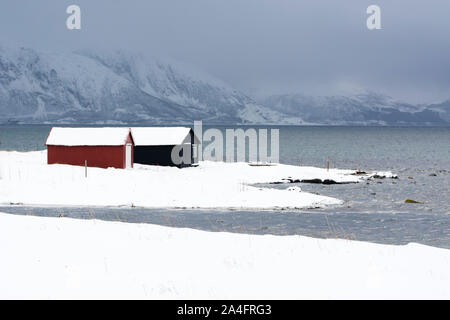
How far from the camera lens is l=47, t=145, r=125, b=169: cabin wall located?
55.1 m

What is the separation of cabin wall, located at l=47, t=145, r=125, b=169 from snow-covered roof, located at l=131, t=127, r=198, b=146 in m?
7.51

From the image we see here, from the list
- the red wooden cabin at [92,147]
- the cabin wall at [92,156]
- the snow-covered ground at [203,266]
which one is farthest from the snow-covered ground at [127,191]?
the snow-covered ground at [203,266]

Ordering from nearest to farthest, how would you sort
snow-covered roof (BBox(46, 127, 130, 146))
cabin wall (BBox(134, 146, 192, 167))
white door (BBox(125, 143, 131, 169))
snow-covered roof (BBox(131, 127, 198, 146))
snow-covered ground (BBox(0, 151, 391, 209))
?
snow-covered ground (BBox(0, 151, 391, 209)) < snow-covered roof (BBox(46, 127, 130, 146)) < white door (BBox(125, 143, 131, 169)) < cabin wall (BBox(134, 146, 192, 167)) < snow-covered roof (BBox(131, 127, 198, 146))

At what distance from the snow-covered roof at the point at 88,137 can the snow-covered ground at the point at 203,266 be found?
124 ft

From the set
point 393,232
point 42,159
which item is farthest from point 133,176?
point 393,232

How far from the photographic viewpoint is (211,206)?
35.6 metres

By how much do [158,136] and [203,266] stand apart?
167ft

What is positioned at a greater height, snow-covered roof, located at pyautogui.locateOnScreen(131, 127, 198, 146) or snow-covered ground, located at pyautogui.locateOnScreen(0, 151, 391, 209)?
snow-covered roof, located at pyautogui.locateOnScreen(131, 127, 198, 146)

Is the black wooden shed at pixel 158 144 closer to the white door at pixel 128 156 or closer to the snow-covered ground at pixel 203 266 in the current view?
the white door at pixel 128 156

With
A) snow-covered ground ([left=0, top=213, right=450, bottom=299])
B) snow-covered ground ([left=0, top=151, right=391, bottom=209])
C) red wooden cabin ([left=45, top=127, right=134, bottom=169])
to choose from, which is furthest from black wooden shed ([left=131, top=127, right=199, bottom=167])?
snow-covered ground ([left=0, top=213, right=450, bottom=299])

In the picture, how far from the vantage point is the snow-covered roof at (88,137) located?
5572 centimetres

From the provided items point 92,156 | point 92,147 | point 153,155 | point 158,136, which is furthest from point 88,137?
point 158,136

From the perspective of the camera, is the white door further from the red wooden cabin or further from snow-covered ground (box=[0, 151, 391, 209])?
snow-covered ground (box=[0, 151, 391, 209])
